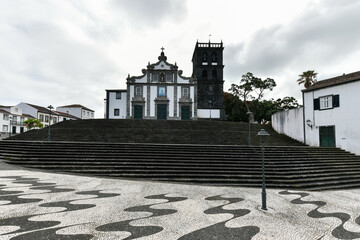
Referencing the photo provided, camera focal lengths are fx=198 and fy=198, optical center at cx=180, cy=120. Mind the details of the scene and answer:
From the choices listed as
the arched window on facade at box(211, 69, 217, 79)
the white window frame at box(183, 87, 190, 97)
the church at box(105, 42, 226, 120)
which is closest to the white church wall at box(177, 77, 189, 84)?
the church at box(105, 42, 226, 120)

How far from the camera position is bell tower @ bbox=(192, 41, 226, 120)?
36972mm

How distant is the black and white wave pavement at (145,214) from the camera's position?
410cm

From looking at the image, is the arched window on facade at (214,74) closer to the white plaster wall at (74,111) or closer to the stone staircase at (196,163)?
the stone staircase at (196,163)

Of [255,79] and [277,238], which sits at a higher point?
[255,79]

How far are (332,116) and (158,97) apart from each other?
74.1 feet

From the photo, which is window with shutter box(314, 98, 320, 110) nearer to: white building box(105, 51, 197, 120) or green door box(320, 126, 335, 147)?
green door box(320, 126, 335, 147)

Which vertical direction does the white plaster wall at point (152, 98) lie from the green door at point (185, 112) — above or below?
above

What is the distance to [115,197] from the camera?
6.37m

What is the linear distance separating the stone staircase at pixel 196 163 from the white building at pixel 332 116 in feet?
8.18

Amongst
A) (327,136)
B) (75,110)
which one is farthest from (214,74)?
(75,110)

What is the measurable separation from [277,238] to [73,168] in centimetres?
1003

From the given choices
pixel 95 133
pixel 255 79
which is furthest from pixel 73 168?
pixel 255 79

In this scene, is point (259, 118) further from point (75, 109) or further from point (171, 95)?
point (75, 109)

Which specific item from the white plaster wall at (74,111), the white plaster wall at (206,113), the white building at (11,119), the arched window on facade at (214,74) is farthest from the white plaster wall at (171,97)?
the white plaster wall at (74,111)
